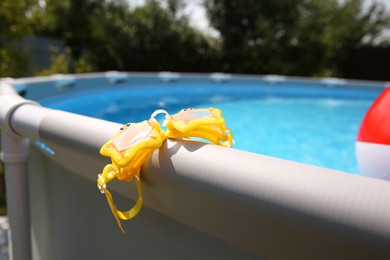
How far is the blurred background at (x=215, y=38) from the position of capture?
13.1 meters

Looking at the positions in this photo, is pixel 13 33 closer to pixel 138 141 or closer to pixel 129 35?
pixel 129 35

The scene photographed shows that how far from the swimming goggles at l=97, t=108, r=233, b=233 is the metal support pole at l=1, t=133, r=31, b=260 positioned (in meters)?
0.92

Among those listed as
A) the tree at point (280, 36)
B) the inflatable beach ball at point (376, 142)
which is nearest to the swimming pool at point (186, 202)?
the inflatable beach ball at point (376, 142)

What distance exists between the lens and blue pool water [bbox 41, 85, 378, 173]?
3.57m

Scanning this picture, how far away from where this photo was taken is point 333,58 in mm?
13727

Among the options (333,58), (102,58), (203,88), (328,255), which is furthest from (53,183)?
(333,58)

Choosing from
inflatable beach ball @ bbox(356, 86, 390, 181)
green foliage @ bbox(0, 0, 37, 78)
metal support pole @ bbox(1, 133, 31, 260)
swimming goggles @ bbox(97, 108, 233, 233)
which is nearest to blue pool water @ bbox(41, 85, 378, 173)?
inflatable beach ball @ bbox(356, 86, 390, 181)

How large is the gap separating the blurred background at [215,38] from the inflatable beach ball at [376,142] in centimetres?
1134

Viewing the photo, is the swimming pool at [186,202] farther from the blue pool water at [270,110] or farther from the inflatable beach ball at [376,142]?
the blue pool water at [270,110]

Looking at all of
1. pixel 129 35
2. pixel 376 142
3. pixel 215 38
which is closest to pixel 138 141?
pixel 376 142

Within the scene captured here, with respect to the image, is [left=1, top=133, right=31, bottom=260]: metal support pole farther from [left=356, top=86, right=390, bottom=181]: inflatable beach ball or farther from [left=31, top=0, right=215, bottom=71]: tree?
[left=31, top=0, right=215, bottom=71]: tree

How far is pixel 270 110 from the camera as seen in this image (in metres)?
6.16

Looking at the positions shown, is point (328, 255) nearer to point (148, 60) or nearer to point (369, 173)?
point (369, 173)

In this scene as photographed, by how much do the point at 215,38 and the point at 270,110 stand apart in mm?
8841
